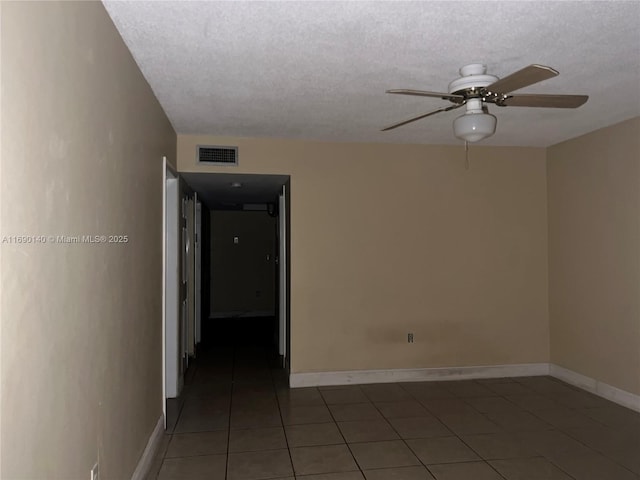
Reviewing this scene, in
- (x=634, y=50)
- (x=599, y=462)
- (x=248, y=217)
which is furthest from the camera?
(x=248, y=217)

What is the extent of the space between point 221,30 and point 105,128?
74 centimetres

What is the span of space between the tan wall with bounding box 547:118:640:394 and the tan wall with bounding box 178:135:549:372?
22 centimetres

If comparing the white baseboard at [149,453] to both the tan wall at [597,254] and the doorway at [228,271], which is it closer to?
the doorway at [228,271]

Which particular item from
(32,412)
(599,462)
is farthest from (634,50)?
(32,412)

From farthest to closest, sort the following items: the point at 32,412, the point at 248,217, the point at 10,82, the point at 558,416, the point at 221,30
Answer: the point at 248,217 < the point at 558,416 < the point at 221,30 < the point at 32,412 < the point at 10,82

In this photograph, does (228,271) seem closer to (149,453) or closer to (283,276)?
(283,276)

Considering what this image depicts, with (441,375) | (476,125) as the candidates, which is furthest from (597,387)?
(476,125)

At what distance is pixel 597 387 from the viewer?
4375 millimetres

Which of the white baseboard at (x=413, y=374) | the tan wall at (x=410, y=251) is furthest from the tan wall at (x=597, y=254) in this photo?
the white baseboard at (x=413, y=374)

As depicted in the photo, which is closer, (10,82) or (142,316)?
(10,82)

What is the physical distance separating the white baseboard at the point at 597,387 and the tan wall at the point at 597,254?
2.1 inches

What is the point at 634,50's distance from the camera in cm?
254

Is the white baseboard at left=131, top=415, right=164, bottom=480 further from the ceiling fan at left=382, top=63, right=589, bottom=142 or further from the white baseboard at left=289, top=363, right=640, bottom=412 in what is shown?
the ceiling fan at left=382, top=63, right=589, bottom=142

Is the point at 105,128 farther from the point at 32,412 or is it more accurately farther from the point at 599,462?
the point at 599,462
